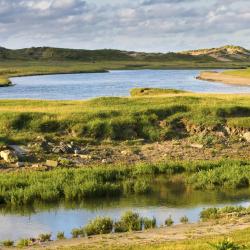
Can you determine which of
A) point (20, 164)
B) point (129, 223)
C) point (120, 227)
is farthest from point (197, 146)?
point (120, 227)

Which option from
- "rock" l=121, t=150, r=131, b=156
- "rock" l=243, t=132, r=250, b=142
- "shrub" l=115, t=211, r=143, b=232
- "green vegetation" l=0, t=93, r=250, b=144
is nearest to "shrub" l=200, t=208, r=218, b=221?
"shrub" l=115, t=211, r=143, b=232

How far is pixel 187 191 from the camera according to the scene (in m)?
27.2

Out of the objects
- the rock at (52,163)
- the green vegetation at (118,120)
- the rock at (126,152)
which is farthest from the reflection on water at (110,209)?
the green vegetation at (118,120)

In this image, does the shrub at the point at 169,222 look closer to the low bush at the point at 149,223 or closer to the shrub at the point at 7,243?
the low bush at the point at 149,223

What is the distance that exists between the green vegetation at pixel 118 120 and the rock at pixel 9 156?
2.52 meters

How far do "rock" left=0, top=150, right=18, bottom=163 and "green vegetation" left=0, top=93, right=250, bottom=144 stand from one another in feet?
8.26

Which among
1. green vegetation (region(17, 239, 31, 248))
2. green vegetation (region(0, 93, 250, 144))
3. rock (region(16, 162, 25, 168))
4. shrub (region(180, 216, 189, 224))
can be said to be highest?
green vegetation (region(0, 93, 250, 144))

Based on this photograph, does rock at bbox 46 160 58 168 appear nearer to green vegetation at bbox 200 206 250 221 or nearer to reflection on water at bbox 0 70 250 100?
green vegetation at bbox 200 206 250 221

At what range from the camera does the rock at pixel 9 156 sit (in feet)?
104

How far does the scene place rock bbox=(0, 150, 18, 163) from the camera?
1244 inches

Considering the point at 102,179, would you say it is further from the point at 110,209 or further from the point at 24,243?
the point at 24,243

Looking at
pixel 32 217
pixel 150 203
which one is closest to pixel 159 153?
pixel 150 203

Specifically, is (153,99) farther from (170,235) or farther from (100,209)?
(170,235)

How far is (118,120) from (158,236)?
21093 mm
